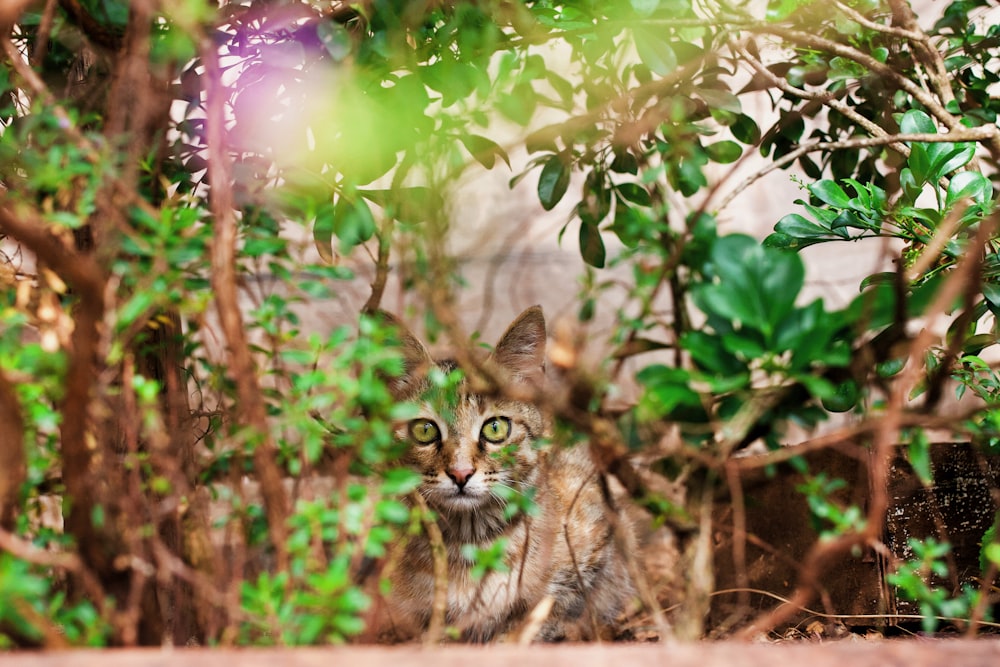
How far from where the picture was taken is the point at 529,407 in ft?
9.15

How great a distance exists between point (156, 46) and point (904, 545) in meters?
2.54

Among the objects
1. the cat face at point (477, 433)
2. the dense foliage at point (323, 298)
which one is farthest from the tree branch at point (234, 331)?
the cat face at point (477, 433)

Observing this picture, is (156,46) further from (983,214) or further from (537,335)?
(983,214)

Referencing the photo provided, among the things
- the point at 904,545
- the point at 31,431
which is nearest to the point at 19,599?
the point at 31,431

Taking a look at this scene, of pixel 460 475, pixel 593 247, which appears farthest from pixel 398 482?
pixel 593 247

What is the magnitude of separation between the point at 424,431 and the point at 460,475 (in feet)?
0.74

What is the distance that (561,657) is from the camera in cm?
124

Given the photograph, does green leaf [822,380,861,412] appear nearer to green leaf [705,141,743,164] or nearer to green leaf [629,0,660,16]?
green leaf [705,141,743,164]

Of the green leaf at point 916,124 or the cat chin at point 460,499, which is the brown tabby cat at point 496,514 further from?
the green leaf at point 916,124

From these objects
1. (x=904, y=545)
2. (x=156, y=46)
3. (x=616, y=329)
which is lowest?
(x=904, y=545)

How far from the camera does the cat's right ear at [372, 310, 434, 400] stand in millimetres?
2312

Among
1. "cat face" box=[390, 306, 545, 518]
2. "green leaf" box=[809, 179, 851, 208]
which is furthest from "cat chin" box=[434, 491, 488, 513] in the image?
"green leaf" box=[809, 179, 851, 208]

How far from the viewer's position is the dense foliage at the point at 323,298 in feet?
4.34

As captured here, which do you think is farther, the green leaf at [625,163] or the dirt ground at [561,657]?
A: the green leaf at [625,163]
